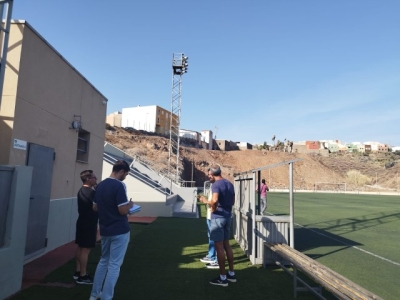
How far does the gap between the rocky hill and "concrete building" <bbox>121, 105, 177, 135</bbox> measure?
21.8 ft

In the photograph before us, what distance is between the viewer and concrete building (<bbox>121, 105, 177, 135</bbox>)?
65438mm

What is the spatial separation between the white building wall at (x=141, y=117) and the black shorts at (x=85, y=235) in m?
61.1

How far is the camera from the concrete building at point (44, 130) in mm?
5297

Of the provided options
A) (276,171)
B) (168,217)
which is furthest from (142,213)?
(276,171)

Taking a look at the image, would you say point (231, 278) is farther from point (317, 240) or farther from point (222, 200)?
point (317, 240)

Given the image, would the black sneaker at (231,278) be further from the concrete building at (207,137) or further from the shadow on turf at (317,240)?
the concrete building at (207,137)

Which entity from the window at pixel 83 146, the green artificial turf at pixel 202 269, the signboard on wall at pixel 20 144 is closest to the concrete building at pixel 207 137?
the green artificial turf at pixel 202 269

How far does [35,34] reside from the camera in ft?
19.2

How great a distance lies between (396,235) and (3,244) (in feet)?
39.1

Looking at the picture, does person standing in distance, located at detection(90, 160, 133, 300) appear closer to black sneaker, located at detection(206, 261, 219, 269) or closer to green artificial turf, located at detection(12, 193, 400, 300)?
green artificial turf, located at detection(12, 193, 400, 300)

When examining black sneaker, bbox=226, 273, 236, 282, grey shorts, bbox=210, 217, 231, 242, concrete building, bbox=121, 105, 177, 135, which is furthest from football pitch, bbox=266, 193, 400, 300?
concrete building, bbox=121, 105, 177, 135

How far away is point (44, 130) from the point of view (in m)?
6.31

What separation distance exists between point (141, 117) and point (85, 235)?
63.5 meters

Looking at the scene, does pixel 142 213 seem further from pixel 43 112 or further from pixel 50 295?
pixel 50 295
